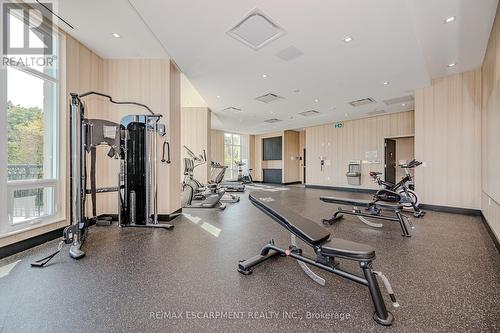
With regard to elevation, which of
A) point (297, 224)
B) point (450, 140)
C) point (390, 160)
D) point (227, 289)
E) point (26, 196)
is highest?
point (450, 140)

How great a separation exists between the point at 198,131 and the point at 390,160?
7.59 metres

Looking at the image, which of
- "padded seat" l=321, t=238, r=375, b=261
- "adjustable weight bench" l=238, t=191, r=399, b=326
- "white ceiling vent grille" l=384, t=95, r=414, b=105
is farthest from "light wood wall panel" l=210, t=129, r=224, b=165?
"padded seat" l=321, t=238, r=375, b=261

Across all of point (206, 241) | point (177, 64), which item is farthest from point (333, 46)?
point (206, 241)

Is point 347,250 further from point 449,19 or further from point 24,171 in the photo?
point 24,171

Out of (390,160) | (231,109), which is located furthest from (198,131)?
(390,160)

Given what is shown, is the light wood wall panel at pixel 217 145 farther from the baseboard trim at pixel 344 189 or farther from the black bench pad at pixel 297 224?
the black bench pad at pixel 297 224

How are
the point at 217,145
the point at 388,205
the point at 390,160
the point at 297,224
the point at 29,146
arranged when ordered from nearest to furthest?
the point at 297,224 → the point at 29,146 → the point at 388,205 → the point at 390,160 → the point at 217,145

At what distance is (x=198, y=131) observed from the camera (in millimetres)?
7848

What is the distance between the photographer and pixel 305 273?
7.22 feet

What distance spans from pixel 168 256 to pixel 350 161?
27.9 feet

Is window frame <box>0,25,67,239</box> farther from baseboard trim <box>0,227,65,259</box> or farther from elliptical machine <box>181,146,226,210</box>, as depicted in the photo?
elliptical machine <box>181,146,226,210</box>

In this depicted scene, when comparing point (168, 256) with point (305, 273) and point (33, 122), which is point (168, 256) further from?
point (33, 122)

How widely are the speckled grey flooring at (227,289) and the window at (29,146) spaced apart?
0.55 metres

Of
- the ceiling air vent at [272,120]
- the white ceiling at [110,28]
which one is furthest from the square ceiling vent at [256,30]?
the ceiling air vent at [272,120]
